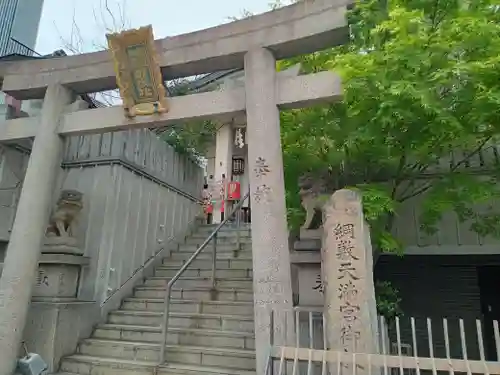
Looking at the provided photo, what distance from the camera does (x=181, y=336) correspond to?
A: 570 cm

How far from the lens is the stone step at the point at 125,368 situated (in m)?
4.86

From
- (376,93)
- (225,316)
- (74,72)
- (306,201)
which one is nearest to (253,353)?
(225,316)

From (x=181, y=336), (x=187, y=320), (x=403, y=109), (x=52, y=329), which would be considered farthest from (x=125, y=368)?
(x=403, y=109)

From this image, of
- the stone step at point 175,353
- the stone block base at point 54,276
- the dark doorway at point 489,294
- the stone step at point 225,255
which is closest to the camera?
the stone step at point 175,353

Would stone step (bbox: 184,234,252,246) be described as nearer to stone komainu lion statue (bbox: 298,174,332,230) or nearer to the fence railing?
stone komainu lion statue (bbox: 298,174,332,230)

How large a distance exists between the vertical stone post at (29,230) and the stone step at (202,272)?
265cm

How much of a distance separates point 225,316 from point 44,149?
12.5 ft

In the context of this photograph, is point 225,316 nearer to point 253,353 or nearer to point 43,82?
point 253,353

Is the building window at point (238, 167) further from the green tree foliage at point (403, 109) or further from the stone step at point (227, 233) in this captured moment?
A: the green tree foliage at point (403, 109)

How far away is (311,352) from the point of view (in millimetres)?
3492

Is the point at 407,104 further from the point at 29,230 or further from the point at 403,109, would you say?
the point at 29,230

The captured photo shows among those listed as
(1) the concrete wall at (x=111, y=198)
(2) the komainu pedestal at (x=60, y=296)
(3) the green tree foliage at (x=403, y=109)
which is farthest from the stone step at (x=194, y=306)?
(3) the green tree foliage at (x=403, y=109)

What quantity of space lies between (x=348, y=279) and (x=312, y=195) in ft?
6.90

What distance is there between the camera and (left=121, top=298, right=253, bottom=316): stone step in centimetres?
611
